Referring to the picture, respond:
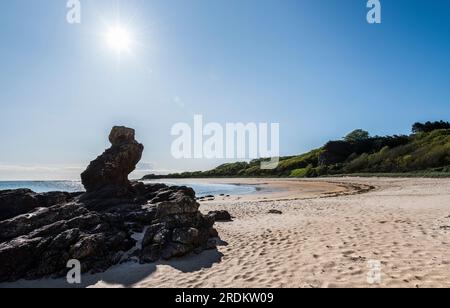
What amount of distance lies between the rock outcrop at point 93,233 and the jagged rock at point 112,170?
0.74 m

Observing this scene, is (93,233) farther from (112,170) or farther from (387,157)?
(387,157)

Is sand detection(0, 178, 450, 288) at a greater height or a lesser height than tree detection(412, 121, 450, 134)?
lesser

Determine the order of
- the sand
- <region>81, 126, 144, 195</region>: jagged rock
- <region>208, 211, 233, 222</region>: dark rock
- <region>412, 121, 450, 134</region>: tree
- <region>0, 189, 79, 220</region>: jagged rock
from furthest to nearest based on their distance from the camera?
1. <region>412, 121, 450, 134</region>: tree
2. <region>81, 126, 144, 195</region>: jagged rock
3. <region>208, 211, 233, 222</region>: dark rock
4. <region>0, 189, 79, 220</region>: jagged rock
5. the sand

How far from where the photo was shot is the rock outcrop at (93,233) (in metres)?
8.80

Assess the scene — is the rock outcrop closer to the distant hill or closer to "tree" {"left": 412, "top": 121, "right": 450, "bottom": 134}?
the distant hill

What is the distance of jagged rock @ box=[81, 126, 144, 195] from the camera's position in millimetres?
16047

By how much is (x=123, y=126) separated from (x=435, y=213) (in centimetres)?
1598

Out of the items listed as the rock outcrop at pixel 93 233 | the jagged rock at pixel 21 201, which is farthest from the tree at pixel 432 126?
the jagged rock at pixel 21 201

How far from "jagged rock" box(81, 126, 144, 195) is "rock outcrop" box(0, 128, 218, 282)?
745mm

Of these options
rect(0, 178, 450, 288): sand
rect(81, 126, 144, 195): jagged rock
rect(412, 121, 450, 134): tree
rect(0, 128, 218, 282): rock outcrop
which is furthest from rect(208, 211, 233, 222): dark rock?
rect(412, 121, 450, 134): tree

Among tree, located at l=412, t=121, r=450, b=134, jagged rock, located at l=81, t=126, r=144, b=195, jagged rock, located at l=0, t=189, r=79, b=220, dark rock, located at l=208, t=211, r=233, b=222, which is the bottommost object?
dark rock, located at l=208, t=211, r=233, b=222

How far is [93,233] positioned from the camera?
395 inches

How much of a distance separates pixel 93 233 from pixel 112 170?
21.5ft

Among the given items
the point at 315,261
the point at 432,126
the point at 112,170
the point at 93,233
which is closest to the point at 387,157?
the point at 432,126
